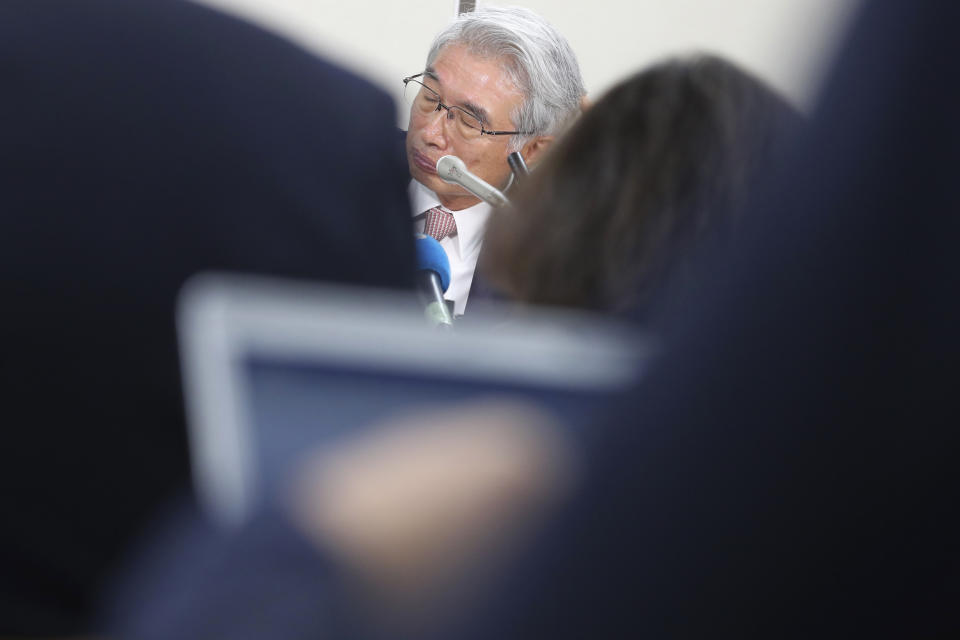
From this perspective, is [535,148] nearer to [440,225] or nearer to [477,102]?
[477,102]

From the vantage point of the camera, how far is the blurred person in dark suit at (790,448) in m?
0.31

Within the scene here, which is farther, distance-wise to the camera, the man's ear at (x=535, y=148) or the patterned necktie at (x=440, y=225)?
the man's ear at (x=535, y=148)

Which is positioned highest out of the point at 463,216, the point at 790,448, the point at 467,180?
the point at 463,216

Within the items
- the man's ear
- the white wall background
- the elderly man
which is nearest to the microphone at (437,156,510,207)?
the elderly man

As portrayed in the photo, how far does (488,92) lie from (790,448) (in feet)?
5.95

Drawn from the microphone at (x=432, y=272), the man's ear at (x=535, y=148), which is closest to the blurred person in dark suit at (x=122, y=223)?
the microphone at (x=432, y=272)

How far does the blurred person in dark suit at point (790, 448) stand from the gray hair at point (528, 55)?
173cm

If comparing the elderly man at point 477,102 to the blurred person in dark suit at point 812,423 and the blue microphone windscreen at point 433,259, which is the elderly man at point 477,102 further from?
the blurred person in dark suit at point 812,423

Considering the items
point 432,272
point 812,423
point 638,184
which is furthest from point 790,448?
point 432,272

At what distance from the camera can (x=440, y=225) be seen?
6.68 feet

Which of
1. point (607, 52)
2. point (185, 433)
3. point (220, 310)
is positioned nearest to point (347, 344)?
point (220, 310)

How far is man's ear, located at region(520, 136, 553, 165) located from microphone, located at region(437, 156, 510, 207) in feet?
2.50

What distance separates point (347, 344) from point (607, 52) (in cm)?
293

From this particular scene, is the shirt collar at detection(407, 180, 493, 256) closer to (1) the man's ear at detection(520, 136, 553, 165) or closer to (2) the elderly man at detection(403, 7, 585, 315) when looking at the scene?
(2) the elderly man at detection(403, 7, 585, 315)
